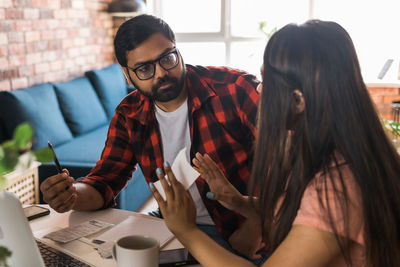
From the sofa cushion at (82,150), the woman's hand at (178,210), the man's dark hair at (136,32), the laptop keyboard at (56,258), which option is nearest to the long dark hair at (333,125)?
the woman's hand at (178,210)

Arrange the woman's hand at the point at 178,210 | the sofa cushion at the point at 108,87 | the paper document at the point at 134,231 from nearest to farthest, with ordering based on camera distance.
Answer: the woman's hand at the point at 178,210
the paper document at the point at 134,231
the sofa cushion at the point at 108,87

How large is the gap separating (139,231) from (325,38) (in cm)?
63

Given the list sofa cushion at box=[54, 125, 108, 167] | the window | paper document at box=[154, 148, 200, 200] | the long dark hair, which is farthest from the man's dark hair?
the window

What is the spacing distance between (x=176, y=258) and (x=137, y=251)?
0.21 meters

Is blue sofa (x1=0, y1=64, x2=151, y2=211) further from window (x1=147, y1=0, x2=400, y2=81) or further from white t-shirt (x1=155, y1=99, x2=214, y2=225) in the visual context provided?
window (x1=147, y1=0, x2=400, y2=81)

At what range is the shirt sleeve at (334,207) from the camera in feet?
2.37

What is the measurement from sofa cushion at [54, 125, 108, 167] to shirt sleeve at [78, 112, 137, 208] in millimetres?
1038

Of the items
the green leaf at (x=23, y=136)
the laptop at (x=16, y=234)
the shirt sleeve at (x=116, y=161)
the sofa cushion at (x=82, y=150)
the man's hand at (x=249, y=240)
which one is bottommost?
the sofa cushion at (x=82, y=150)

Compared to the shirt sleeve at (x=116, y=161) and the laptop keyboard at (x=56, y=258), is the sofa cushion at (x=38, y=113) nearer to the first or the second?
the shirt sleeve at (x=116, y=161)

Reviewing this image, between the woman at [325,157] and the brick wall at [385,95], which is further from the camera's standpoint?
the brick wall at [385,95]

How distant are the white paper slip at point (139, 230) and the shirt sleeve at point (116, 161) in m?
0.24

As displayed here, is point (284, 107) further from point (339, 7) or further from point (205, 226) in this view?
point (339, 7)

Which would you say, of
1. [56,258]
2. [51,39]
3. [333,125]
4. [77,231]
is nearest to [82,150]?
[51,39]

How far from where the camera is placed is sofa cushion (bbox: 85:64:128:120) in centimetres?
358
